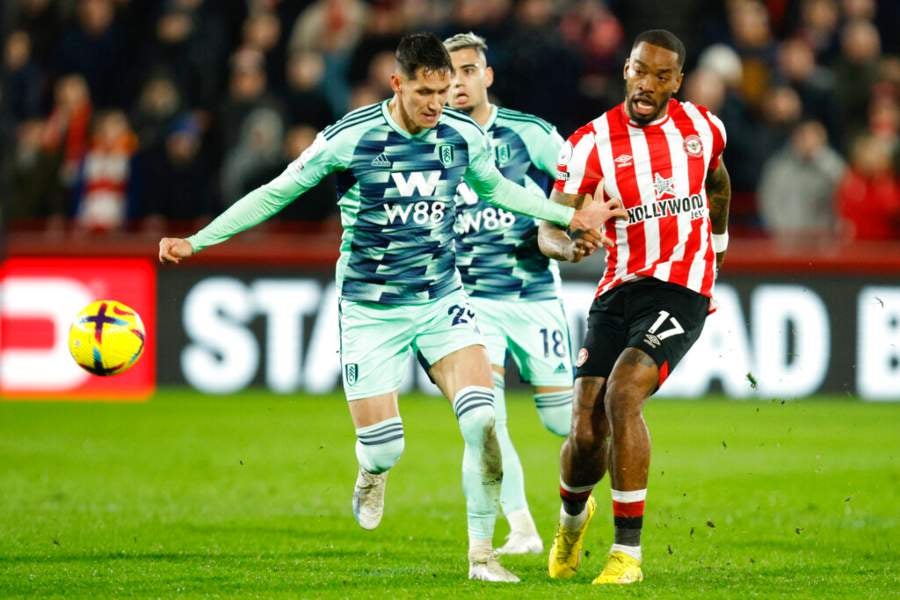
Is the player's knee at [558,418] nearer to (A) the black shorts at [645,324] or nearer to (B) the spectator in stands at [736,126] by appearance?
(A) the black shorts at [645,324]

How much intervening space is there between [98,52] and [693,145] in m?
12.0

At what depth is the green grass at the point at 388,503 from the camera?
25.2ft

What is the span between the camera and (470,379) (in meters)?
7.79

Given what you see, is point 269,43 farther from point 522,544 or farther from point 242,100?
point 522,544

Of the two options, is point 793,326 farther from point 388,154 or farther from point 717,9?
point 388,154

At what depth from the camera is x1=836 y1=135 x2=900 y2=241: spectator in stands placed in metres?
16.2

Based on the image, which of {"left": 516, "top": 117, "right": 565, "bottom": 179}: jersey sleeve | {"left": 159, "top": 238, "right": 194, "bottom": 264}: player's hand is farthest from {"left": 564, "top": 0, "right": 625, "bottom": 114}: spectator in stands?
{"left": 159, "top": 238, "right": 194, "bottom": 264}: player's hand

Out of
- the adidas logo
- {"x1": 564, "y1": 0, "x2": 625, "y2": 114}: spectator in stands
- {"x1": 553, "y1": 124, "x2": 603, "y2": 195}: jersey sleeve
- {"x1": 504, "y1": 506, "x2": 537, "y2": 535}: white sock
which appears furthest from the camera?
{"x1": 564, "y1": 0, "x2": 625, "y2": 114}: spectator in stands

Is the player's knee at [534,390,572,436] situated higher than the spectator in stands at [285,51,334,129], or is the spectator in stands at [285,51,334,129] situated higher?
the spectator in stands at [285,51,334,129]

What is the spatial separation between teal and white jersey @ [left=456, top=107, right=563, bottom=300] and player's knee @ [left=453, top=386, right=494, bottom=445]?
163cm

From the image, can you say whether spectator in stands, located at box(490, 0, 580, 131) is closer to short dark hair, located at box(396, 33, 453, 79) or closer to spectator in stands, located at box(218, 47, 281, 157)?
spectator in stands, located at box(218, 47, 281, 157)

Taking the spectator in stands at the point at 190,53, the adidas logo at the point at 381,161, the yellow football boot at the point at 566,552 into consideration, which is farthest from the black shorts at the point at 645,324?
the spectator in stands at the point at 190,53

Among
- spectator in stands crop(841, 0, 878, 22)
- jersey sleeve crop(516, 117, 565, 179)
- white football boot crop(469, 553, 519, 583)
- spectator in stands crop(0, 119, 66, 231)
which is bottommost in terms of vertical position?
white football boot crop(469, 553, 519, 583)

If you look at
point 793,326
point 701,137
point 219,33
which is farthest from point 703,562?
point 219,33
